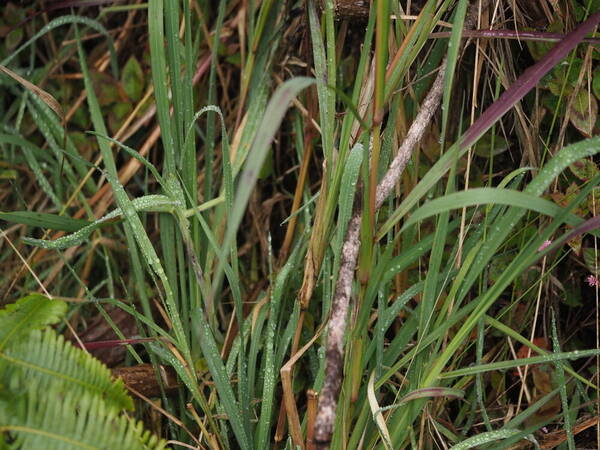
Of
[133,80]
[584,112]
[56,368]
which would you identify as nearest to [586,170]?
[584,112]

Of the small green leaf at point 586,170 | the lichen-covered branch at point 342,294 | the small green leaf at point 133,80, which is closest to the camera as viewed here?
the lichen-covered branch at point 342,294

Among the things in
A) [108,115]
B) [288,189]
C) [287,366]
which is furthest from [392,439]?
[108,115]

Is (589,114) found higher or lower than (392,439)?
higher

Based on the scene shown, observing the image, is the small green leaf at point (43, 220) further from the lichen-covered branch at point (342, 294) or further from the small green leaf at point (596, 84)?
the small green leaf at point (596, 84)

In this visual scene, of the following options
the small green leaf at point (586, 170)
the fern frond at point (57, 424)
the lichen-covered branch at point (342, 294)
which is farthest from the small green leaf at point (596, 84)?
the fern frond at point (57, 424)

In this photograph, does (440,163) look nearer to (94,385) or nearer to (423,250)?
(423,250)

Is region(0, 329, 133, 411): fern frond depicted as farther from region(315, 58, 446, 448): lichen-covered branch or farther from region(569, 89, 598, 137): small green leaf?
region(569, 89, 598, 137): small green leaf

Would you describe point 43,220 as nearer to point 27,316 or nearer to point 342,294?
point 27,316
